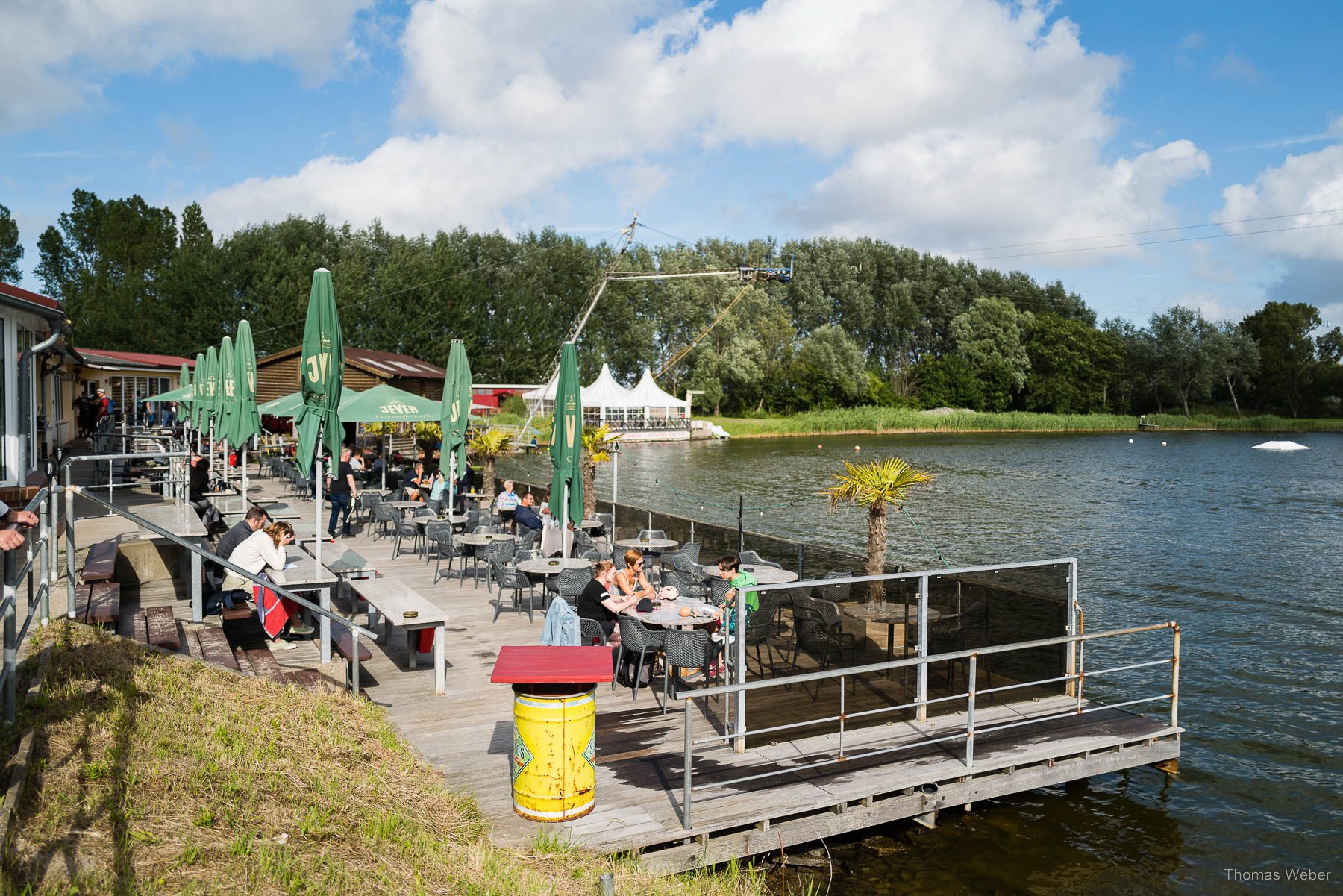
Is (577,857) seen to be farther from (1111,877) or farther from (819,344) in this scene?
(819,344)

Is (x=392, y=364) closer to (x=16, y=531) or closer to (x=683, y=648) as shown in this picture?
(x=683, y=648)

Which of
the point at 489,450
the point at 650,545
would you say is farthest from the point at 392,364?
the point at 650,545

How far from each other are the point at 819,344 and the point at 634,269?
17148mm

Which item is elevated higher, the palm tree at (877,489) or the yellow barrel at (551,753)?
the palm tree at (877,489)

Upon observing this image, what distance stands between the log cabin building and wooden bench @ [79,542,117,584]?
25133mm

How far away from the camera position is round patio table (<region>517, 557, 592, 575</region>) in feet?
36.2

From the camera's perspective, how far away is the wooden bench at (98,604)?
7451 mm

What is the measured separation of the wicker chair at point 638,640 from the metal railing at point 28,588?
4.66 metres

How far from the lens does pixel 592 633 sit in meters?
8.91

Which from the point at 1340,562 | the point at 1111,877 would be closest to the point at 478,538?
the point at 1111,877

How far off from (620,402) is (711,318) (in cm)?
2555

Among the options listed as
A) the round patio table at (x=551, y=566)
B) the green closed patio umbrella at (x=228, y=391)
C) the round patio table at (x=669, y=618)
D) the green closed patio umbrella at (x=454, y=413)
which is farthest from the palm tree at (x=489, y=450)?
the round patio table at (x=669, y=618)

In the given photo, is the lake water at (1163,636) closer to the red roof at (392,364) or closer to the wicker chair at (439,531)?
the wicker chair at (439,531)

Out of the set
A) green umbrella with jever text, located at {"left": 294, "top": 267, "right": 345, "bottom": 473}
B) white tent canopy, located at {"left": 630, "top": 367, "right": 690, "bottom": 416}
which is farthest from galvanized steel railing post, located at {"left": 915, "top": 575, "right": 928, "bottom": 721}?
white tent canopy, located at {"left": 630, "top": 367, "right": 690, "bottom": 416}
